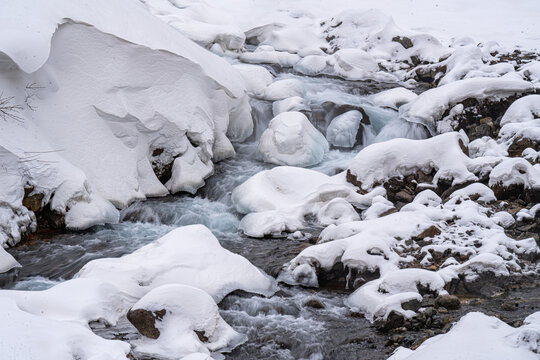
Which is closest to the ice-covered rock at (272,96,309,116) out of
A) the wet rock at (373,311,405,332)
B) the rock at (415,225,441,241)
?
the rock at (415,225,441,241)

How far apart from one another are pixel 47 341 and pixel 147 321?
1.22 m

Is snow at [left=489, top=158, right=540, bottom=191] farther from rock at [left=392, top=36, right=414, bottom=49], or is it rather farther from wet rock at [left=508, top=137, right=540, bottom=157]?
rock at [left=392, top=36, right=414, bottom=49]

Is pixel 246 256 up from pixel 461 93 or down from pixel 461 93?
down

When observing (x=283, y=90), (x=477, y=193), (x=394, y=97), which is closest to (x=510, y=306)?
(x=477, y=193)

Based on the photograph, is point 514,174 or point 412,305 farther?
point 514,174

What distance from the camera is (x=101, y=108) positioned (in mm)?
9461

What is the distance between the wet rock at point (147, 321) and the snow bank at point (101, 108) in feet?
10.9

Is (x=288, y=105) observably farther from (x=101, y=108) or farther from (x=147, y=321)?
(x=147, y=321)

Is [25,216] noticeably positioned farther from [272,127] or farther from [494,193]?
[494,193]

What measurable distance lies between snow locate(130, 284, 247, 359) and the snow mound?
717mm

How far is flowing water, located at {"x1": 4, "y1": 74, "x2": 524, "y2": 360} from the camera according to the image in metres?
5.80

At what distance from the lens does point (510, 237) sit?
7535mm

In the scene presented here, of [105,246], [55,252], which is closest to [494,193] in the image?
[105,246]

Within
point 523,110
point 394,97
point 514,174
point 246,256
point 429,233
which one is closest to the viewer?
point 429,233
